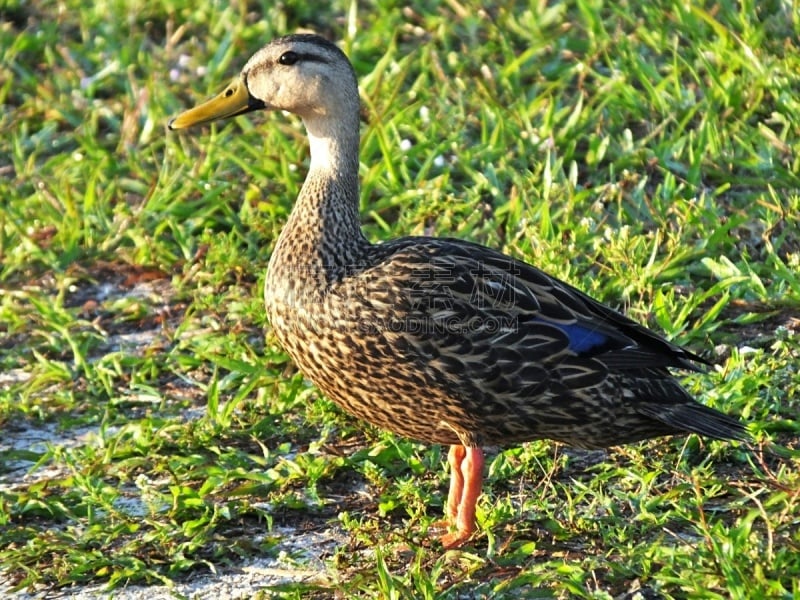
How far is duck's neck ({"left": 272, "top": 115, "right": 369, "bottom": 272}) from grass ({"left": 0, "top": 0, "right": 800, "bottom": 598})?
76 centimetres

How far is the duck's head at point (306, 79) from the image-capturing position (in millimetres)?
5371

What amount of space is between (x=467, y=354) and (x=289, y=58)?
1.47m

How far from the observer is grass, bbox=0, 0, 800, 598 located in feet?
15.4

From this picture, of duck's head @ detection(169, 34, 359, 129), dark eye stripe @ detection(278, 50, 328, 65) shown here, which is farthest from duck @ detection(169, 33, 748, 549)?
A: dark eye stripe @ detection(278, 50, 328, 65)

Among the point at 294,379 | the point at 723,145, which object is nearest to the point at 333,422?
the point at 294,379

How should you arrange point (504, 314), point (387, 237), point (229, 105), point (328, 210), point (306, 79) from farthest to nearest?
1. point (387, 237)
2. point (229, 105)
3. point (306, 79)
4. point (328, 210)
5. point (504, 314)

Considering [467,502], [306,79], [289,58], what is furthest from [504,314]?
[289,58]

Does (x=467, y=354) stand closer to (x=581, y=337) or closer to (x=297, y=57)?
(x=581, y=337)

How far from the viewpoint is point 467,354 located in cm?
467

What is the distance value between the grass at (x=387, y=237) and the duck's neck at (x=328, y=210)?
76 centimetres

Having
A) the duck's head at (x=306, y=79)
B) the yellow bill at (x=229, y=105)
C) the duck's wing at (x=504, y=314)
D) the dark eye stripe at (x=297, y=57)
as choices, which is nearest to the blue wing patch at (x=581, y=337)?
the duck's wing at (x=504, y=314)

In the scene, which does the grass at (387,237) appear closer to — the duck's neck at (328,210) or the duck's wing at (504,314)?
the duck's wing at (504,314)

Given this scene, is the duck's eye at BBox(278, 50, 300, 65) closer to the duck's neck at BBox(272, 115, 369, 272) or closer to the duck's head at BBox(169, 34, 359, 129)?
the duck's head at BBox(169, 34, 359, 129)

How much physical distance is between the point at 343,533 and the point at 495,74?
3.36m
